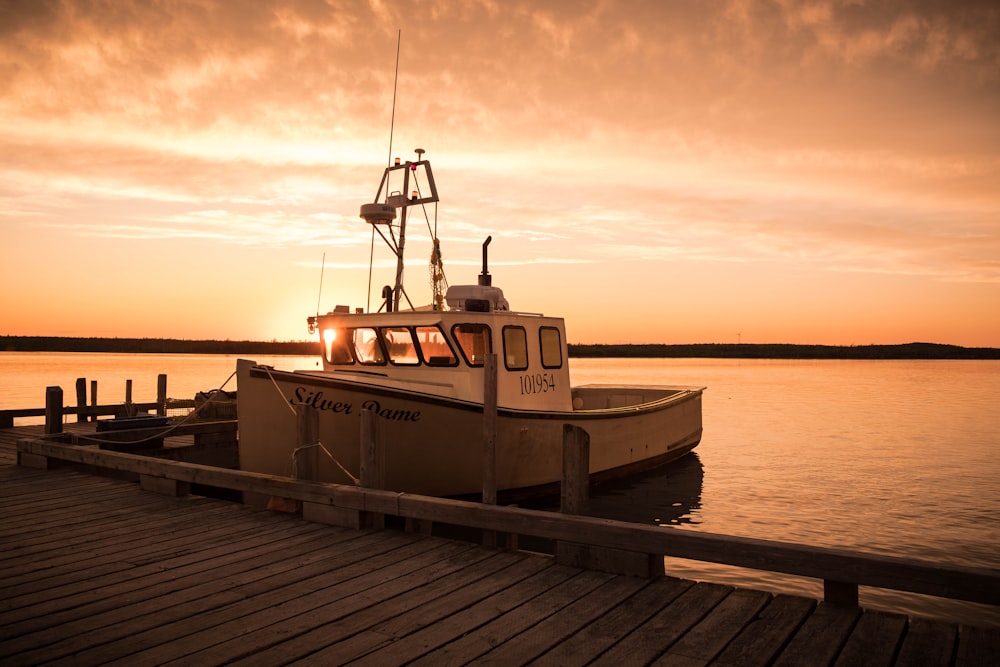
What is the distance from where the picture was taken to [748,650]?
4277 mm

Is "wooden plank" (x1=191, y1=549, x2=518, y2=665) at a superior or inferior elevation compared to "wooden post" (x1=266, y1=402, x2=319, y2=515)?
inferior

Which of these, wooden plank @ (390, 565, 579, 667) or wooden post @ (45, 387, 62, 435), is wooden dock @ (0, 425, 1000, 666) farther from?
wooden post @ (45, 387, 62, 435)

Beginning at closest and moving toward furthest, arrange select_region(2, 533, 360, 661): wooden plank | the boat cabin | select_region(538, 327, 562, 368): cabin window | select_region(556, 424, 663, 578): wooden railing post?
select_region(2, 533, 360, 661): wooden plank < select_region(556, 424, 663, 578): wooden railing post < the boat cabin < select_region(538, 327, 562, 368): cabin window

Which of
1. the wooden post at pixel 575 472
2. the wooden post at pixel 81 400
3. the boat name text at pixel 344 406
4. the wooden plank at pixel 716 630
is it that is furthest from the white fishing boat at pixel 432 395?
the wooden post at pixel 81 400

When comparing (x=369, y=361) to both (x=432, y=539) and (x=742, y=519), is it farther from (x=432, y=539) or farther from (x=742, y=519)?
(x=742, y=519)

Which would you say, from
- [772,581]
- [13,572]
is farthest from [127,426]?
[772,581]

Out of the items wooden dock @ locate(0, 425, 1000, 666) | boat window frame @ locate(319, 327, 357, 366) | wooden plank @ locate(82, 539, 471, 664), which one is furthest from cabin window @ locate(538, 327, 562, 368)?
wooden plank @ locate(82, 539, 471, 664)

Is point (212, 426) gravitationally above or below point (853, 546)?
above

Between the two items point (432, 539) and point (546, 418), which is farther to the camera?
point (546, 418)

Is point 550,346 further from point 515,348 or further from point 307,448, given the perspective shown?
point 307,448

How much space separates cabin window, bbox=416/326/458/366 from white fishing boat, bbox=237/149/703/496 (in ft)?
0.06

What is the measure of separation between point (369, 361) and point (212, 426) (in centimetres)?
589

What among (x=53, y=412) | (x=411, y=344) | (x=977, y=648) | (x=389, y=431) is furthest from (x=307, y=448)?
(x=53, y=412)

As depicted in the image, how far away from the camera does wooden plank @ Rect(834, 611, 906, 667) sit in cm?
413
